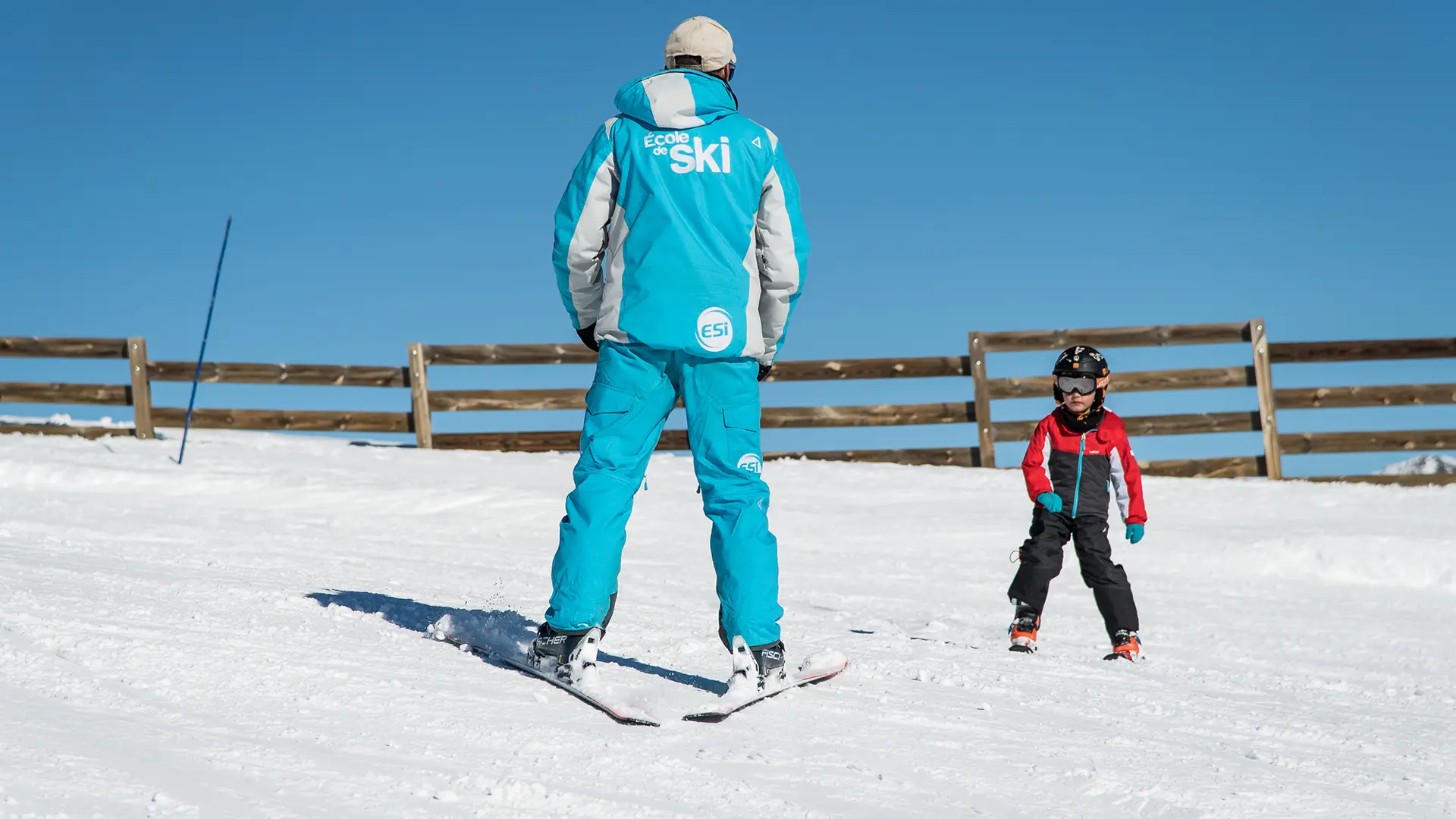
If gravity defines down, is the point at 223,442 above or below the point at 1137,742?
above

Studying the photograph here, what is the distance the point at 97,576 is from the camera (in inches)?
167

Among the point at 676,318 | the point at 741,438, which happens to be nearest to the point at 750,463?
the point at 741,438

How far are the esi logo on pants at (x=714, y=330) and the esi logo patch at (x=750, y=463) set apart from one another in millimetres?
317

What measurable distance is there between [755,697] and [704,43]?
1867 millimetres

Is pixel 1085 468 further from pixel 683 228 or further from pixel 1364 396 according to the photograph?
pixel 1364 396

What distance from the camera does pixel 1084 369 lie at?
4.91 meters

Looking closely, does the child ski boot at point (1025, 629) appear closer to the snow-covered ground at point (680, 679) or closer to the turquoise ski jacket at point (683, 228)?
the snow-covered ground at point (680, 679)

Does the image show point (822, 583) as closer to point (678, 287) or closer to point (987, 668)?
point (987, 668)

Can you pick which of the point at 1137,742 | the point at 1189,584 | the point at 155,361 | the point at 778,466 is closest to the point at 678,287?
the point at 1137,742

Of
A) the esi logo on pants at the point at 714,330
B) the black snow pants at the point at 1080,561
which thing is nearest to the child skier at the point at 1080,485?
the black snow pants at the point at 1080,561

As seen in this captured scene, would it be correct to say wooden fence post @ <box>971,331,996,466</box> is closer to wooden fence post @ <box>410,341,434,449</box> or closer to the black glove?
wooden fence post @ <box>410,341,434,449</box>

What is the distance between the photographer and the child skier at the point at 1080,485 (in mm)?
4863

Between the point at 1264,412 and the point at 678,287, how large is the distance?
394 inches

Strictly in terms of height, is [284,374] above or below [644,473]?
above
